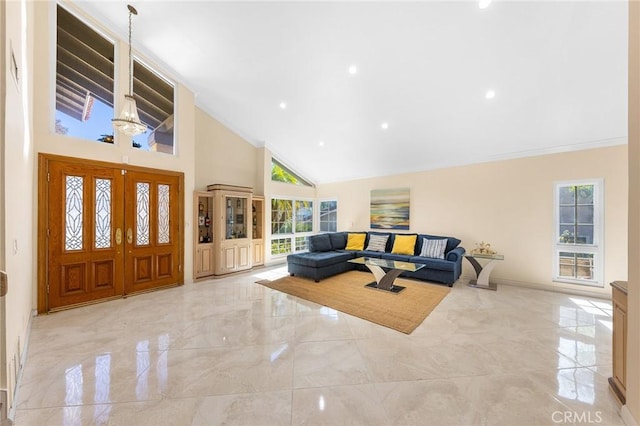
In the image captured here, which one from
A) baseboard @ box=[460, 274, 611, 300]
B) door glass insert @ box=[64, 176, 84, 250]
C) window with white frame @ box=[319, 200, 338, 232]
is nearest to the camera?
door glass insert @ box=[64, 176, 84, 250]

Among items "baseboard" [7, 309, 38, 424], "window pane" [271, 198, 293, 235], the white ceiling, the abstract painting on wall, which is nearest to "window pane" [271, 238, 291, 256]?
"window pane" [271, 198, 293, 235]

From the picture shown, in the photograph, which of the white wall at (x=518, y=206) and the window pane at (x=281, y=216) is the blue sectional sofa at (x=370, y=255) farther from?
the window pane at (x=281, y=216)

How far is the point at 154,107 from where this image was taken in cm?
462

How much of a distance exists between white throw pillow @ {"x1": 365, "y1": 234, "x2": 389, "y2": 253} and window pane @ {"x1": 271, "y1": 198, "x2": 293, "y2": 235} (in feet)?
7.75

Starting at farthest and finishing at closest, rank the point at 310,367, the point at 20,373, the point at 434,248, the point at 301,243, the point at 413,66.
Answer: the point at 301,243 → the point at 434,248 → the point at 413,66 → the point at 310,367 → the point at 20,373

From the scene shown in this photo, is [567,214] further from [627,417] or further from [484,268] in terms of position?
[627,417]

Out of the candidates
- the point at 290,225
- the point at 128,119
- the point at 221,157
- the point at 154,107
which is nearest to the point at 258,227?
the point at 290,225

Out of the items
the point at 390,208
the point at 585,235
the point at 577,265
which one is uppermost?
the point at 390,208

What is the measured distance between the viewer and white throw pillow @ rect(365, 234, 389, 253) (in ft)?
20.1

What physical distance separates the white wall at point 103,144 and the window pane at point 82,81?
104mm

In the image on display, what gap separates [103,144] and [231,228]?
8.60 ft

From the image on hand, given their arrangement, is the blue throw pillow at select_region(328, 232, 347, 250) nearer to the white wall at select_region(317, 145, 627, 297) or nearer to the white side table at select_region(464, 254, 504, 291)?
the white wall at select_region(317, 145, 627, 297)

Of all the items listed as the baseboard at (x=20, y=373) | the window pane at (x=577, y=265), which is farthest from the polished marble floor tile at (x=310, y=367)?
the window pane at (x=577, y=265)

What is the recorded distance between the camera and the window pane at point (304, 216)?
7465mm
